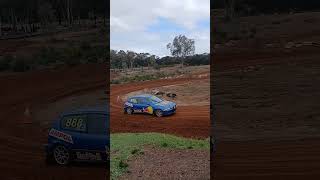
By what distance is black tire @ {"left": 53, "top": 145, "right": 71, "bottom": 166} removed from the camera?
27.9ft

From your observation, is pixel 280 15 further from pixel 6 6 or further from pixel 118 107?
pixel 6 6

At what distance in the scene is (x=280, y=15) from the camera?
8.90 metres

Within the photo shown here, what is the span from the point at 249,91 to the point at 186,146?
1817 mm

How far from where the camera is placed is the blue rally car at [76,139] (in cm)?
849

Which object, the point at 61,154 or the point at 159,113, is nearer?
the point at 61,154

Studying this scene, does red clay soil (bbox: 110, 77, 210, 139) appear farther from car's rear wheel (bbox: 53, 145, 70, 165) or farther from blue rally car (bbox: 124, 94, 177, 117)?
car's rear wheel (bbox: 53, 145, 70, 165)

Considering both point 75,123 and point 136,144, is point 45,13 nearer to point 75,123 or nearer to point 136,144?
point 75,123

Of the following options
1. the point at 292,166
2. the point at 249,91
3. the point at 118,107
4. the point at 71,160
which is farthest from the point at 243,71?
the point at 71,160

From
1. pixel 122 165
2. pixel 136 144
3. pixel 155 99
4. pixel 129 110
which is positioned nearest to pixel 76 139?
pixel 122 165

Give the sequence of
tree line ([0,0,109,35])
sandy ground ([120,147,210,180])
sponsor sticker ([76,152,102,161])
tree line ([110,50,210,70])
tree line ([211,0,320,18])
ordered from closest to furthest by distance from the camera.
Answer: sponsor sticker ([76,152,102,161]) < tree line ([0,0,109,35]) < tree line ([211,0,320,18]) < sandy ground ([120,147,210,180]) < tree line ([110,50,210,70])

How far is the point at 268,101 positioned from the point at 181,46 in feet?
8.00

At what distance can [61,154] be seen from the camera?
8523 millimetres

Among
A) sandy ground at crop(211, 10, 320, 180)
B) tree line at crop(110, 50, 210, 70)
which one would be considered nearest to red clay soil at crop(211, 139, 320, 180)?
sandy ground at crop(211, 10, 320, 180)

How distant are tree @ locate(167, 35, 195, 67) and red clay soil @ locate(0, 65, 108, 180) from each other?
2037mm
